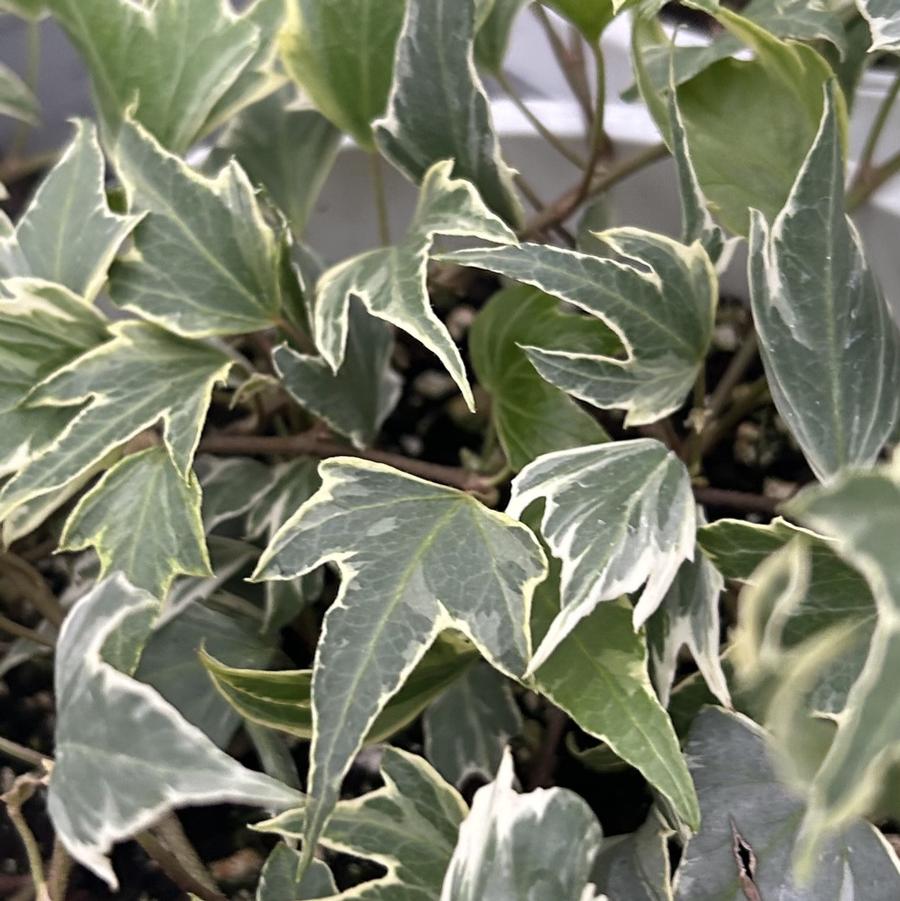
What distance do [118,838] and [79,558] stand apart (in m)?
0.27

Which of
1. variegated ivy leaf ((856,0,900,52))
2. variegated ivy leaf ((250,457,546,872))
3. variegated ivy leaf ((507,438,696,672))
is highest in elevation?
variegated ivy leaf ((856,0,900,52))

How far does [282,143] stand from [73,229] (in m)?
0.15

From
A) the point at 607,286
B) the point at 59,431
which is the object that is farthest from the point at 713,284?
the point at 59,431

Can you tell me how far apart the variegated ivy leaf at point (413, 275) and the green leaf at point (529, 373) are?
6 cm

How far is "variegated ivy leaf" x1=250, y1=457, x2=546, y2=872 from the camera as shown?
0.93ft

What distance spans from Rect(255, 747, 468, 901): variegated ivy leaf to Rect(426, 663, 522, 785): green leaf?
0.07m

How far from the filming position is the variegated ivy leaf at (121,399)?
36 cm

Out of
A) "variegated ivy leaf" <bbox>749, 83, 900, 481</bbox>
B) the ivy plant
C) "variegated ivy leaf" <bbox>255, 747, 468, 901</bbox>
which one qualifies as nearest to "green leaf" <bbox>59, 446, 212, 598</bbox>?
the ivy plant

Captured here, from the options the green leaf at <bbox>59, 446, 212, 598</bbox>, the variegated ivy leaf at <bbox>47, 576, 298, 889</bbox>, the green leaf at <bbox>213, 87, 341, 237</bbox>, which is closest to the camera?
the variegated ivy leaf at <bbox>47, 576, 298, 889</bbox>

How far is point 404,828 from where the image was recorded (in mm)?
354

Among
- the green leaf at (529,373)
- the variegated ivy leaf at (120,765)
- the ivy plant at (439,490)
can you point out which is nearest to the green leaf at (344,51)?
the ivy plant at (439,490)

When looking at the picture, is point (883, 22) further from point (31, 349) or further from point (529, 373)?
point (31, 349)

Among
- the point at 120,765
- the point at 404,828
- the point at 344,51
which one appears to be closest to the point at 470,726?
the point at 404,828

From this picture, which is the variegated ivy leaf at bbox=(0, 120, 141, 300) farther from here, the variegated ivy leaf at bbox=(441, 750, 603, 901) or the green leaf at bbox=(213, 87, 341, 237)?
the variegated ivy leaf at bbox=(441, 750, 603, 901)
